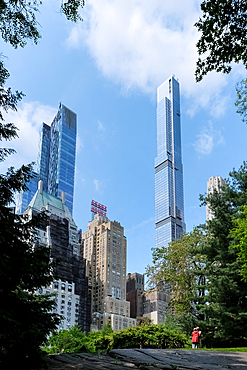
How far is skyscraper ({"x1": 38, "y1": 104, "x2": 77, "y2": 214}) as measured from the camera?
17212 cm

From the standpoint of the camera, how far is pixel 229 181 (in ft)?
80.6

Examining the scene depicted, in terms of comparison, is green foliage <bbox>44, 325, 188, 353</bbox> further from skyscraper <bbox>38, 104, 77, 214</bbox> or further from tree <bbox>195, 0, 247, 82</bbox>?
skyscraper <bbox>38, 104, 77, 214</bbox>

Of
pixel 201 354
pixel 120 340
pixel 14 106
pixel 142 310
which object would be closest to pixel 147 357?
pixel 201 354

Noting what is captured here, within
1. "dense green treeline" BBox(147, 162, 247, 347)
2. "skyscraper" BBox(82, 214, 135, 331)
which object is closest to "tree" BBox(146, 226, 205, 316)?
"dense green treeline" BBox(147, 162, 247, 347)

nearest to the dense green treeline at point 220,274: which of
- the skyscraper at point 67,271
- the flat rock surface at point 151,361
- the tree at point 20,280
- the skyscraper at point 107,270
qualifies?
the flat rock surface at point 151,361

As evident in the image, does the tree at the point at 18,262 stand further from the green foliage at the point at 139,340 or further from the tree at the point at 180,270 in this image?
the tree at the point at 180,270

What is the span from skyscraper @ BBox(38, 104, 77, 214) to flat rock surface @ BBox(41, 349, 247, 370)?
6222 inches

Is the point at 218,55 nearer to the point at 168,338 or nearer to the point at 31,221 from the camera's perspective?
the point at 31,221

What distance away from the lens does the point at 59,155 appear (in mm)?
175500

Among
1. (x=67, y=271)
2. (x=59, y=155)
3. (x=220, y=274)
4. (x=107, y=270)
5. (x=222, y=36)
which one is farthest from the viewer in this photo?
(x=59, y=155)

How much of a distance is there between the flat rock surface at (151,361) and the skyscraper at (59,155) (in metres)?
158

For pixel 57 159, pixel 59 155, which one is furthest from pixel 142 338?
pixel 57 159

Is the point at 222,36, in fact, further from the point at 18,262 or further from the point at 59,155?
the point at 59,155

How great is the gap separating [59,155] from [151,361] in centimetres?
16901
